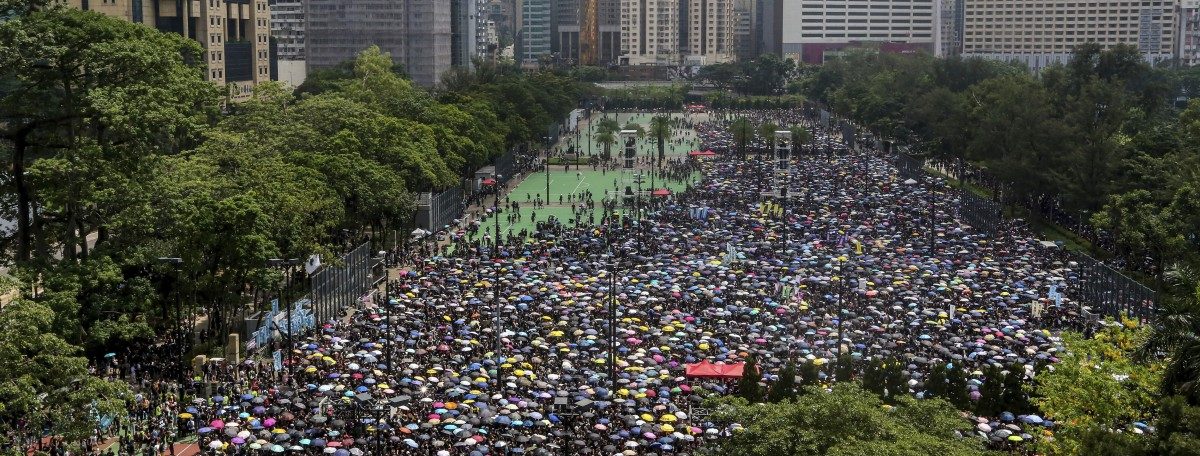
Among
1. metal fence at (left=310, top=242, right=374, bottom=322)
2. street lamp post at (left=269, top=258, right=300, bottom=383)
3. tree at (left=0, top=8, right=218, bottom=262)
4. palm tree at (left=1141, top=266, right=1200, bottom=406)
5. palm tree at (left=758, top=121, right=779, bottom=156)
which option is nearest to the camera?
palm tree at (left=1141, top=266, right=1200, bottom=406)

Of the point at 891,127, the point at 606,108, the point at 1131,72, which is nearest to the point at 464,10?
the point at 606,108

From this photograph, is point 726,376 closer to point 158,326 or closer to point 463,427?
point 463,427

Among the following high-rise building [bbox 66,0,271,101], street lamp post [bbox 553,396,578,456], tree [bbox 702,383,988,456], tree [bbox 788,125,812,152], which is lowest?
street lamp post [bbox 553,396,578,456]

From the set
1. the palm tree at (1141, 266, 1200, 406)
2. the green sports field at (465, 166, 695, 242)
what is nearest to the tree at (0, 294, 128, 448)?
the palm tree at (1141, 266, 1200, 406)

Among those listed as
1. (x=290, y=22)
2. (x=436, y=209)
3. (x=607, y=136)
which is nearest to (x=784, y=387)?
(x=436, y=209)

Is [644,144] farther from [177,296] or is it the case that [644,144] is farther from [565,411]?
[565,411]

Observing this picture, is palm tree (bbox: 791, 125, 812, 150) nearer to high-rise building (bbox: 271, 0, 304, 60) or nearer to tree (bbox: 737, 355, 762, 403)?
tree (bbox: 737, 355, 762, 403)
